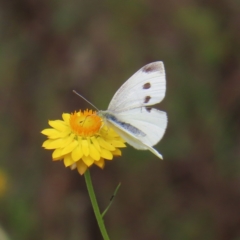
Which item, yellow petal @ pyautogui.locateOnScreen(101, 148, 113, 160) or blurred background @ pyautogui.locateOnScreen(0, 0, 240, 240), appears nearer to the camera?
yellow petal @ pyautogui.locateOnScreen(101, 148, 113, 160)

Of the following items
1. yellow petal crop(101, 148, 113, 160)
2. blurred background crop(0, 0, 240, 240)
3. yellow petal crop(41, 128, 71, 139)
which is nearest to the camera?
yellow petal crop(101, 148, 113, 160)

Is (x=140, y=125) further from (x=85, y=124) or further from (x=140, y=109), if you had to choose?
(x=85, y=124)

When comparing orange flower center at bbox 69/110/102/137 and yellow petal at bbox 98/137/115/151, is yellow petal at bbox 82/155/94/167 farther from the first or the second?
orange flower center at bbox 69/110/102/137

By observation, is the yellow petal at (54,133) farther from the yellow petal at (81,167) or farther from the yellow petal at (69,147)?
the yellow petal at (81,167)

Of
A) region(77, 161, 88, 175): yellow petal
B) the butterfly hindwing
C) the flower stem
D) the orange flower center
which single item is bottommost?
the flower stem

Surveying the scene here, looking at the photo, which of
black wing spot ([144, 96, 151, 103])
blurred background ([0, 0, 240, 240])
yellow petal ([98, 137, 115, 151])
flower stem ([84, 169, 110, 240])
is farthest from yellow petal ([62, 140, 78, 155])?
blurred background ([0, 0, 240, 240])

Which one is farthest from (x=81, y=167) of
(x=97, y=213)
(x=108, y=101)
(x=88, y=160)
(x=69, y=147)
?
(x=108, y=101)

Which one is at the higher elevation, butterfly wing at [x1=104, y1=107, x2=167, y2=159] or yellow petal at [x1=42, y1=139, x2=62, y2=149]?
butterfly wing at [x1=104, y1=107, x2=167, y2=159]
